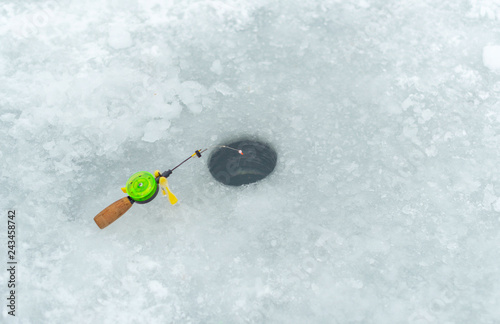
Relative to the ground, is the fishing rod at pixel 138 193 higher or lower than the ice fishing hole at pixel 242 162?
higher

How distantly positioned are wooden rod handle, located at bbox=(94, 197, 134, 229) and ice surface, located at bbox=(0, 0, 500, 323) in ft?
0.53

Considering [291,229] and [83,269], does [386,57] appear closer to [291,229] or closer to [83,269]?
[291,229]

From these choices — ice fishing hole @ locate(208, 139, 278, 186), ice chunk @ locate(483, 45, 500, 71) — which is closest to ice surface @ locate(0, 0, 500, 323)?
ice chunk @ locate(483, 45, 500, 71)

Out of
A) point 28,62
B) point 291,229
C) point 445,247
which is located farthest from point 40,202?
point 445,247

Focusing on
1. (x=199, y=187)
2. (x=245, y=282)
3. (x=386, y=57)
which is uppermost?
(x=386, y=57)

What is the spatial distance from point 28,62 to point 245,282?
2718 millimetres

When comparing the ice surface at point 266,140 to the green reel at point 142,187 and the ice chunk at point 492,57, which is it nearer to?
the ice chunk at point 492,57

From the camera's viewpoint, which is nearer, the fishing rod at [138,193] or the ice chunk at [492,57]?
→ the fishing rod at [138,193]

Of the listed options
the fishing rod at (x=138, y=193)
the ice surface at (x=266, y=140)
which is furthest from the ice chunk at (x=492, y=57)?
the fishing rod at (x=138, y=193)

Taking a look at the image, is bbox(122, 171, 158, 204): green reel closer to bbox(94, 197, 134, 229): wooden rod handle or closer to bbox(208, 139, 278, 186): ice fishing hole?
bbox(94, 197, 134, 229): wooden rod handle

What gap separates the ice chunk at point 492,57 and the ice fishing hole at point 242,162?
2.04 metres

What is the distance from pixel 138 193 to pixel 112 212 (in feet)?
0.69

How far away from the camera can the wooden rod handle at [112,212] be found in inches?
112

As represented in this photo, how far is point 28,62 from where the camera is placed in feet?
12.4
